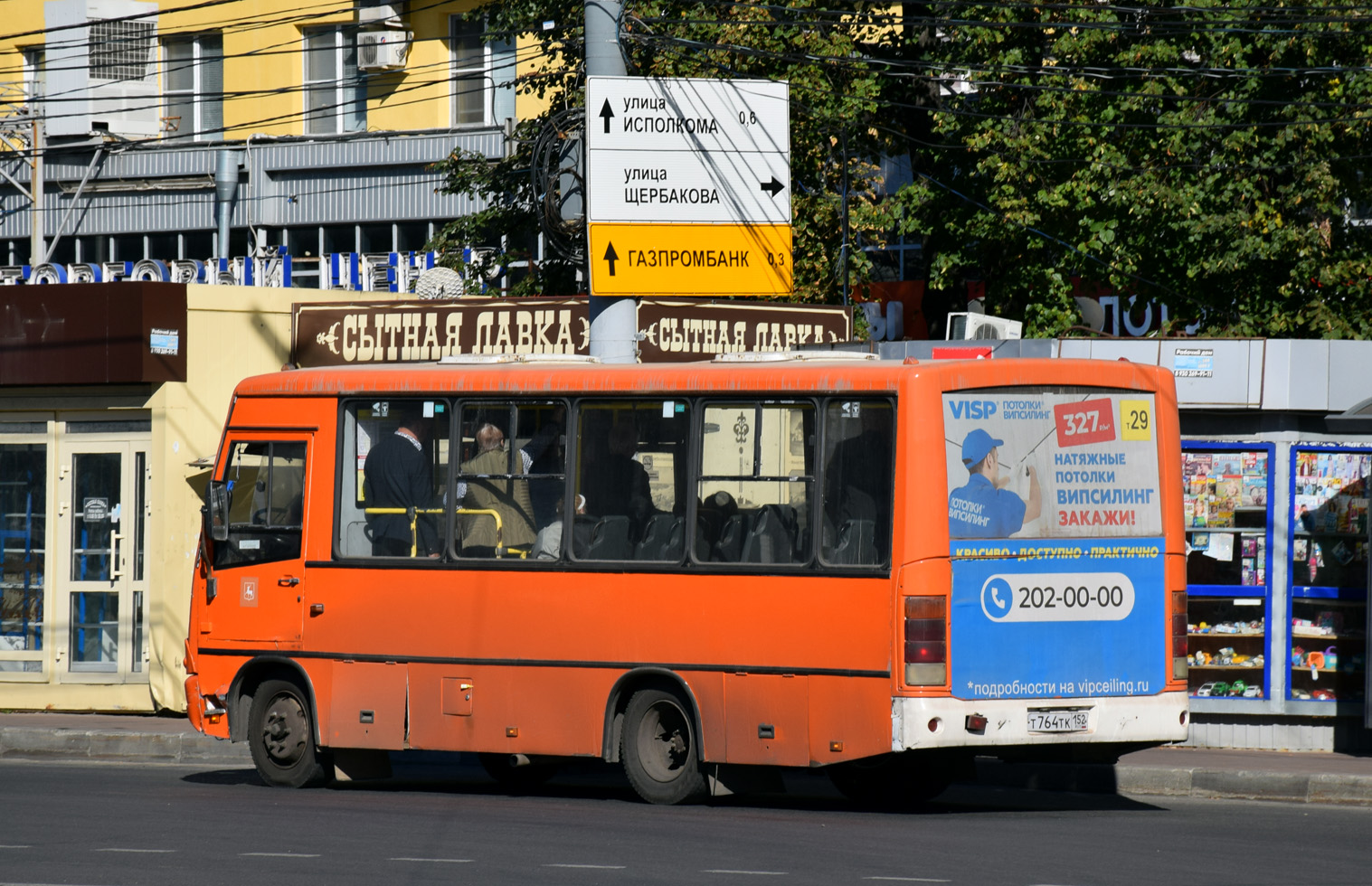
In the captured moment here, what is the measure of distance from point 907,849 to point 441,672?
12.2 feet

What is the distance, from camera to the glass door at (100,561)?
19016 millimetres

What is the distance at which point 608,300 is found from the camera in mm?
15625

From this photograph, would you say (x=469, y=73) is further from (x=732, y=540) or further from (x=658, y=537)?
(x=732, y=540)

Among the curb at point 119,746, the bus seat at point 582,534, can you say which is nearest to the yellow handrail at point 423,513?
the bus seat at point 582,534

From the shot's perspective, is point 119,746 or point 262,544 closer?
point 262,544

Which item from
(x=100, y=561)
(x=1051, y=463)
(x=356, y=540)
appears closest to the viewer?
(x=1051, y=463)

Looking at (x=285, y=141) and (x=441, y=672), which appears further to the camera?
(x=285, y=141)

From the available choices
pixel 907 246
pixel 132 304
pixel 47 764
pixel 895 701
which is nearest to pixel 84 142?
pixel 907 246

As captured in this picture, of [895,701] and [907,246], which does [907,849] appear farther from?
[907,246]

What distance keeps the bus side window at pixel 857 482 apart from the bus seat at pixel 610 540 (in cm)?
133

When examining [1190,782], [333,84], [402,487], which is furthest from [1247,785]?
[333,84]

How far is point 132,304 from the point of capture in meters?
18.4

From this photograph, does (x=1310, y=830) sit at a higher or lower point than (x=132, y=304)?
lower

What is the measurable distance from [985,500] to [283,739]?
508 centimetres
